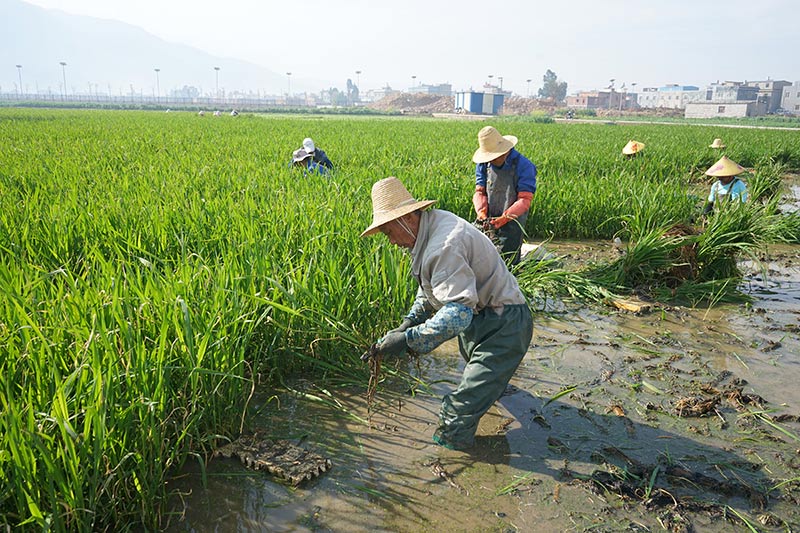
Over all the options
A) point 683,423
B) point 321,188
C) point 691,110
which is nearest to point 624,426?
point 683,423

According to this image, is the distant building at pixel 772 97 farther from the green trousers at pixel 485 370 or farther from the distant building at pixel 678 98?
the green trousers at pixel 485 370

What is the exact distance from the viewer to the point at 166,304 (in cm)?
227

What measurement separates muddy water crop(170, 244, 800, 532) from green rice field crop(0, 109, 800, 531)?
0.24m

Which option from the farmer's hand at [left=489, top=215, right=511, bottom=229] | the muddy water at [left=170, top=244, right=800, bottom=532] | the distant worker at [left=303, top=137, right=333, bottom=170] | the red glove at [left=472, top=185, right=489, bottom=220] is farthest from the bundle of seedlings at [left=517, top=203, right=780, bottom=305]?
the distant worker at [left=303, top=137, right=333, bottom=170]

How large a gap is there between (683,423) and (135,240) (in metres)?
3.40

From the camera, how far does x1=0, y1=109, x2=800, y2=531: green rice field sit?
5.46 feet

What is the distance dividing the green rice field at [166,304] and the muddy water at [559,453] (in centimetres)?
24

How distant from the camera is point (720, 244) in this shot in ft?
14.7

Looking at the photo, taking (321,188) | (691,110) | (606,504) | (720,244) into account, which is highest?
(691,110)

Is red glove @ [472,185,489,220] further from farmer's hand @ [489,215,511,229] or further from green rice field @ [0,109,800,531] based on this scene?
green rice field @ [0,109,800,531]

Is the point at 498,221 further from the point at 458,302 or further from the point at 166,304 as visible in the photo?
the point at 166,304

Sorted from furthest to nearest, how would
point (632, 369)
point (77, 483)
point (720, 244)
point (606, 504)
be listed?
point (720, 244) < point (632, 369) < point (606, 504) < point (77, 483)

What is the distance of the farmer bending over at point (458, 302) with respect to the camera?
2.08m

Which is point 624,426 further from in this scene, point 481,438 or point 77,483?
point 77,483
